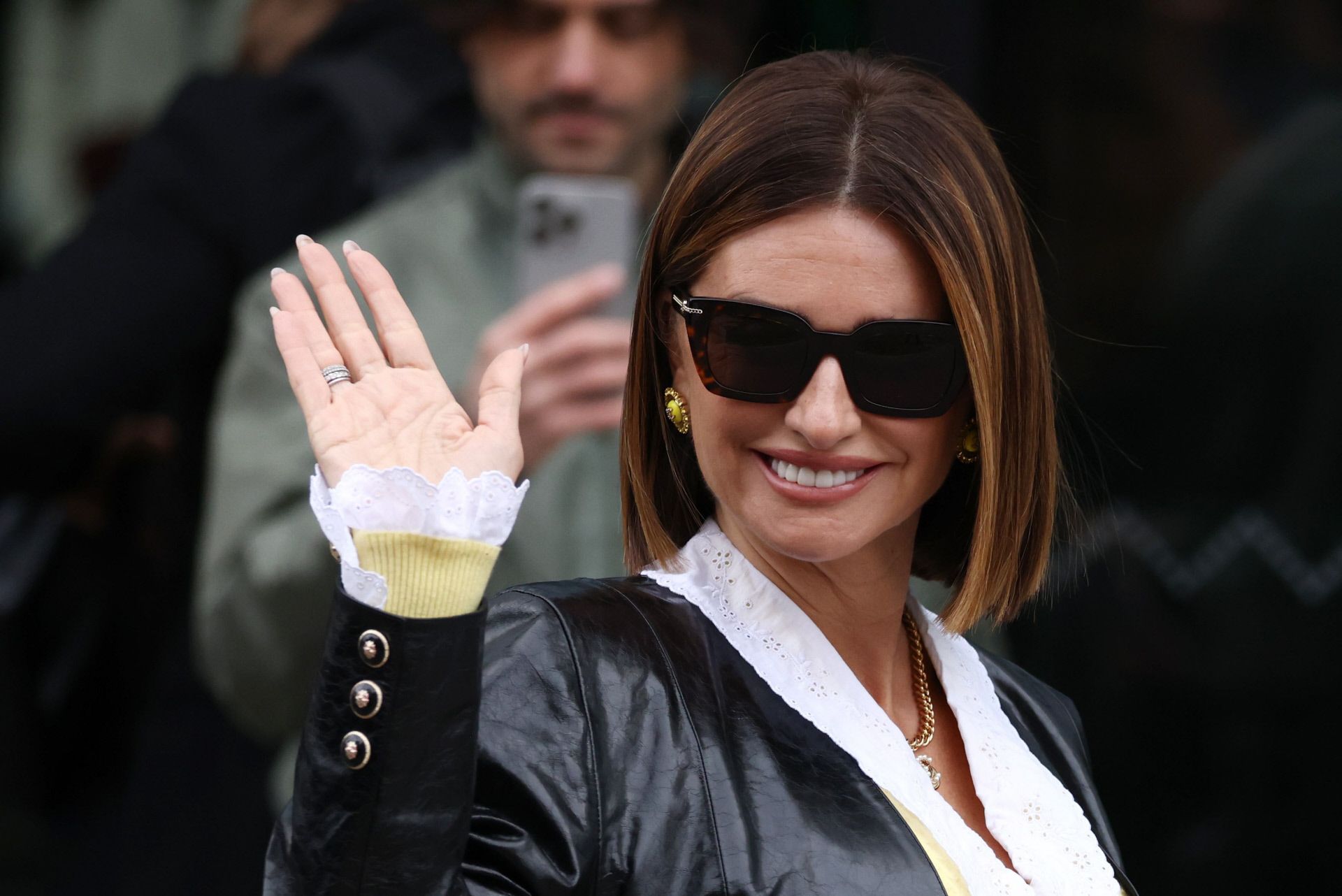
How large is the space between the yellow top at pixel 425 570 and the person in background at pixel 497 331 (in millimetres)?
1403

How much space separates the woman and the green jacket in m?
1.17

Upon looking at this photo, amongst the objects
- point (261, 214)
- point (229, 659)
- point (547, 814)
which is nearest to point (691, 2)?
point (261, 214)

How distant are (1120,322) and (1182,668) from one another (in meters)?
0.79

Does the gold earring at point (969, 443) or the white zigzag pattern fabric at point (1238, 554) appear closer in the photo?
the gold earring at point (969, 443)

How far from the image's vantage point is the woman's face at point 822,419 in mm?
1726

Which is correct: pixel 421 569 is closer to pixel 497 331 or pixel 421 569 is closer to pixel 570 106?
pixel 497 331

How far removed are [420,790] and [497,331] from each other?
60.9 inches

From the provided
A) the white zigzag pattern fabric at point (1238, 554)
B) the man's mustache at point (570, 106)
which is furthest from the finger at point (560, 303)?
the white zigzag pattern fabric at point (1238, 554)

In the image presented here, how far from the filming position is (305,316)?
162 centimetres

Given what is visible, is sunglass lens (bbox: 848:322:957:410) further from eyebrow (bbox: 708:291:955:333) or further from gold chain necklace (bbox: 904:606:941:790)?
gold chain necklace (bbox: 904:606:941:790)

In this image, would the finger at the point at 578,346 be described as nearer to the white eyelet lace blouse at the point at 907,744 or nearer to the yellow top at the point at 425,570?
the white eyelet lace blouse at the point at 907,744

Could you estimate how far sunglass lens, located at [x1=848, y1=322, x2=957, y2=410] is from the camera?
5.65ft

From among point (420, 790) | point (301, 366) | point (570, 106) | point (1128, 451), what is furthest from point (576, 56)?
point (420, 790)

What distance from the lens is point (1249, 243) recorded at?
412 centimetres
